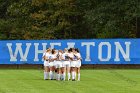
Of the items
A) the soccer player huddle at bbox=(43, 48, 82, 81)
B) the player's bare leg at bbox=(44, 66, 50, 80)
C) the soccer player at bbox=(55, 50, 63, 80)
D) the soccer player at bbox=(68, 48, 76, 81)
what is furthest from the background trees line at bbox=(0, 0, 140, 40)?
the soccer player at bbox=(68, 48, 76, 81)

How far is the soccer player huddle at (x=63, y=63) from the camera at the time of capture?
3238cm

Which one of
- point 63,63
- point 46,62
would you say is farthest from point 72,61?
point 46,62

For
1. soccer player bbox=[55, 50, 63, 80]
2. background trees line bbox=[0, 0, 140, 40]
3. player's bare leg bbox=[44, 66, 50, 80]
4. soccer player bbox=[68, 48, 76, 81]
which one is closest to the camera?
soccer player bbox=[68, 48, 76, 81]

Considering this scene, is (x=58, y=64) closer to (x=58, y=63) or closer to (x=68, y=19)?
(x=58, y=63)

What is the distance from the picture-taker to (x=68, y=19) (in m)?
61.8

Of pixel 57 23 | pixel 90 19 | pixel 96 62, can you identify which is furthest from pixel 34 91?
pixel 57 23

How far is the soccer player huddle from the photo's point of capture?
32375 millimetres

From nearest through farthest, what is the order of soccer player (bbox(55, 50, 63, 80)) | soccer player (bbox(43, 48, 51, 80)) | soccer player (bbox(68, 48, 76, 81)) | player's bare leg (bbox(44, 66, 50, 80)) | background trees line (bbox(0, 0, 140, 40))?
soccer player (bbox(68, 48, 76, 81)) < soccer player (bbox(55, 50, 63, 80)) < soccer player (bbox(43, 48, 51, 80)) < player's bare leg (bbox(44, 66, 50, 80)) < background trees line (bbox(0, 0, 140, 40))

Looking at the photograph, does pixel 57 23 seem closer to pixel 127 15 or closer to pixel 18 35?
pixel 18 35

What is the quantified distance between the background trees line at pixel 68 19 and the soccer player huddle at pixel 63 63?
2110 centimetres

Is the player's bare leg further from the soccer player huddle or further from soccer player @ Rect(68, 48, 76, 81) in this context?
soccer player @ Rect(68, 48, 76, 81)

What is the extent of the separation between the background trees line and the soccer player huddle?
2110cm

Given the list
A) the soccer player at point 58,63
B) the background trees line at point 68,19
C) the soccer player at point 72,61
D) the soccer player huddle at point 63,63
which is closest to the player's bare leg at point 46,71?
the soccer player huddle at point 63,63

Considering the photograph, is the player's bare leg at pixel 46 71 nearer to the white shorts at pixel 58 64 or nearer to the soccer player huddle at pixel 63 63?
the soccer player huddle at pixel 63 63
